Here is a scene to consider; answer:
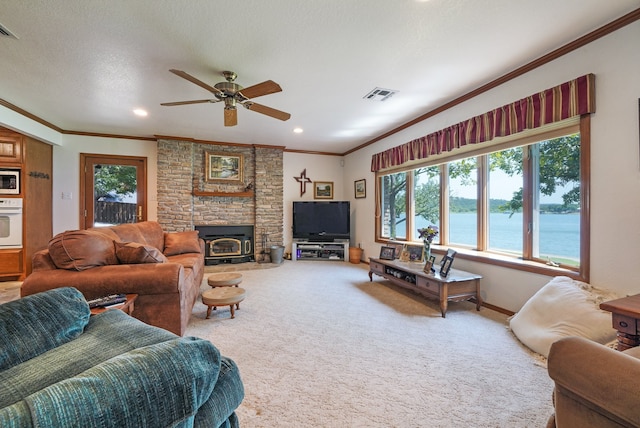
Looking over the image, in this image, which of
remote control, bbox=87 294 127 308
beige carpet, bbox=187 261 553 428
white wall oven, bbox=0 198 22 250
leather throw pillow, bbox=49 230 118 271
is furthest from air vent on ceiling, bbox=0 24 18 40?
white wall oven, bbox=0 198 22 250

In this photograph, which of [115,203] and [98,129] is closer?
[98,129]

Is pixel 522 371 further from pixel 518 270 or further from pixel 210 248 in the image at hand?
pixel 210 248

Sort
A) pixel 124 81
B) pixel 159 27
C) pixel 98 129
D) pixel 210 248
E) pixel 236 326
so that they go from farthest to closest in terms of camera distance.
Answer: pixel 210 248
pixel 98 129
pixel 124 81
pixel 236 326
pixel 159 27

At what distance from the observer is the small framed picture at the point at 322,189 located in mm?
6425

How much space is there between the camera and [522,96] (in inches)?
106

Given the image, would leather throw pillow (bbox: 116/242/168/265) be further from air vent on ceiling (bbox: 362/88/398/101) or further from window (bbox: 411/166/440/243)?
window (bbox: 411/166/440/243)

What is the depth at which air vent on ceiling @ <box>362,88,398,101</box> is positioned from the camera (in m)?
3.16

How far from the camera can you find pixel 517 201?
2.95m

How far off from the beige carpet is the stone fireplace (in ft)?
8.46

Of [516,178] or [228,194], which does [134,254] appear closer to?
[228,194]

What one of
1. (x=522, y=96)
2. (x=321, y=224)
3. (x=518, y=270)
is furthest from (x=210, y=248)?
(x=522, y=96)

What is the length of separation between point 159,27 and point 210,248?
4209 mm

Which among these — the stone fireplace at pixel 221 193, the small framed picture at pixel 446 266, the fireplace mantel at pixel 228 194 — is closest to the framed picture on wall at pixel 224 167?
the stone fireplace at pixel 221 193

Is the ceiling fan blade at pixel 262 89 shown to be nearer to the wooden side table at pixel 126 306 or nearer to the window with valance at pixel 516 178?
the wooden side table at pixel 126 306
